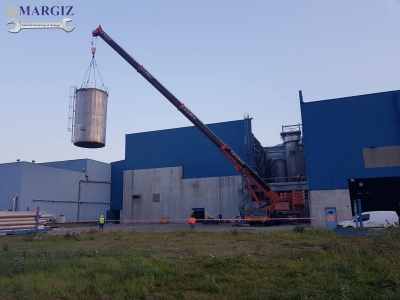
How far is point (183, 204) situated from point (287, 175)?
49.3ft

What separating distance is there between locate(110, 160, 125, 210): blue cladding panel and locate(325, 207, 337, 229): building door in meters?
33.9

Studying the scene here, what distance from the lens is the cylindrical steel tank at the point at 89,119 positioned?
27031 millimetres

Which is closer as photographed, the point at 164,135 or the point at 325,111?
the point at 325,111

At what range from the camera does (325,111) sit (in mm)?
31594

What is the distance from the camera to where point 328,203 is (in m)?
30.5

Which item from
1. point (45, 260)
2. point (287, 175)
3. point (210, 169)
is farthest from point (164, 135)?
point (45, 260)

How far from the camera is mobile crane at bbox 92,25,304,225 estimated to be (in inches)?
1139

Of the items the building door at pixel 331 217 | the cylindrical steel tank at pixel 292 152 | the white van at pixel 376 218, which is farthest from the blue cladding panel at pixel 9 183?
the white van at pixel 376 218

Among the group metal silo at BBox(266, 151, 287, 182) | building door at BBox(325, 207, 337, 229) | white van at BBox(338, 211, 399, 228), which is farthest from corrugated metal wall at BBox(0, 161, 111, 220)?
white van at BBox(338, 211, 399, 228)

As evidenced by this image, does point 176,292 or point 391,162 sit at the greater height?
point 391,162

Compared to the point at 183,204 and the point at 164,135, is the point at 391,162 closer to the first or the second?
the point at 183,204

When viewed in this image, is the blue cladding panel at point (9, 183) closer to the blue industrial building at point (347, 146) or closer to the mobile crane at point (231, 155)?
the mobile crane at point (231, 155)

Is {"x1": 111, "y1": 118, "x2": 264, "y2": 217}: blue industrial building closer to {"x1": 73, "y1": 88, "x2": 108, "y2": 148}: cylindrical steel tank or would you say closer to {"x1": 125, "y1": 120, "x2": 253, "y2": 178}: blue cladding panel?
{"x1": 125, "y1": 120, "x2": 253, "y2": 178}: blue cladding panel

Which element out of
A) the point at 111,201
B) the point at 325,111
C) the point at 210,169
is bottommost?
the point at 111,201
